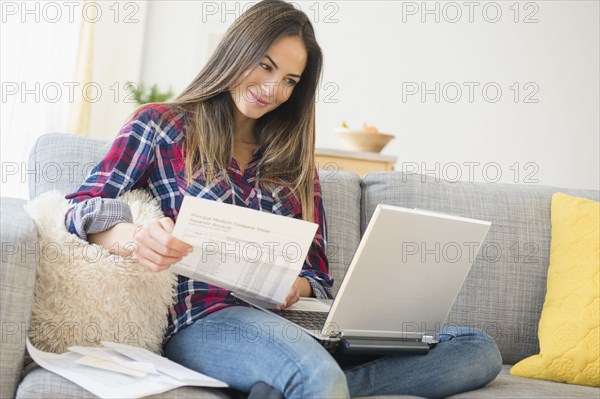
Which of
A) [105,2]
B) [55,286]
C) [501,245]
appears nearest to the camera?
[55,286]

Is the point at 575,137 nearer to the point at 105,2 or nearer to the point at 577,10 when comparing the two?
the point at 577,10

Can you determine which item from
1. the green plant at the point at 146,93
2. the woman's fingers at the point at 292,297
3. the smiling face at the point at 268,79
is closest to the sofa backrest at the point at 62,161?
the smiling face at the point at 268,79

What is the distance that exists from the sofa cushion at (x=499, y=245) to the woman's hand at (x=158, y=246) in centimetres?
79

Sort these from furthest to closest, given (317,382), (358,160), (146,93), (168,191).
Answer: (146,93), (358,160), (168,191), (317,382)

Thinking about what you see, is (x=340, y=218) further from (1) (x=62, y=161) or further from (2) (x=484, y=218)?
(1) (x=62, y=161)

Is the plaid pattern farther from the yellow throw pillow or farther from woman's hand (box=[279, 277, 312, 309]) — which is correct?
the yellow throw pillow

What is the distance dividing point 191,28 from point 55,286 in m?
3.63

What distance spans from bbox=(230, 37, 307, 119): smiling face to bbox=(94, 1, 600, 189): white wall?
3.03m

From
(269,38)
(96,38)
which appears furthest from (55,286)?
(96,38)

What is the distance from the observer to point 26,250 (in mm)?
1262

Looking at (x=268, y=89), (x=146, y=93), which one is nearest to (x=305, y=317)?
(x=268, y=89)

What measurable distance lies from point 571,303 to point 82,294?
111 cm

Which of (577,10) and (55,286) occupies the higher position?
(577,10)

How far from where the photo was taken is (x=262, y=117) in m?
1.86
